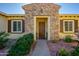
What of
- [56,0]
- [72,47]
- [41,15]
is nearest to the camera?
[56,0]

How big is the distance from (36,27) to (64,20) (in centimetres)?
152

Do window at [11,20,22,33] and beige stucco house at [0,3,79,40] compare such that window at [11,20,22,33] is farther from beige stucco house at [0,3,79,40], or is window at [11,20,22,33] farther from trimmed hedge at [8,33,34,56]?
trimmed hedge at [8,33,34,56]

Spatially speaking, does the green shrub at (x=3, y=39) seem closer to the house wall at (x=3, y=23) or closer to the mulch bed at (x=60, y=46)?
the house wall at (x=3, y=23)

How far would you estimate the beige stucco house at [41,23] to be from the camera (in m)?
9.59

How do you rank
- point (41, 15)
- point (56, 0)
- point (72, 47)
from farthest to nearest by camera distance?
point (41, 15) → point (72, 47) → point (56, 0)

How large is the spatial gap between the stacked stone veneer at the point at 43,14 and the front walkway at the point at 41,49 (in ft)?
1.75

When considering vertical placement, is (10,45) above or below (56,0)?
below

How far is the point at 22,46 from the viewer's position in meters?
8.91

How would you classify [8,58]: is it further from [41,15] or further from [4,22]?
[41,15]

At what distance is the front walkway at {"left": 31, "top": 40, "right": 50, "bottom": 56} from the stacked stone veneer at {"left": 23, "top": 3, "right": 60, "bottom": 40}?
0.53 metres

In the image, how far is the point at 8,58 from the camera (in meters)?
8.80

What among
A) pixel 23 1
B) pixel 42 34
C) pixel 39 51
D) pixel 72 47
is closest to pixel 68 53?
pixel 72 47

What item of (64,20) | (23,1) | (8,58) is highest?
(23,1)

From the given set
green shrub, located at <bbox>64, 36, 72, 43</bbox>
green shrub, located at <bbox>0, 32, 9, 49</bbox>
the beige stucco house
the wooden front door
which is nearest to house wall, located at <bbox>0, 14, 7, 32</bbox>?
the beige stucco house
